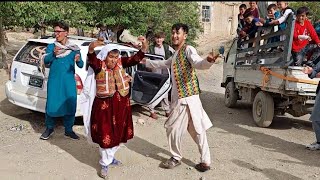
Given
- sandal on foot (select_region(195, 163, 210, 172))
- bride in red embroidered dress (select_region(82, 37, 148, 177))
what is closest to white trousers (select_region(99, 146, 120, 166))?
bride in red embroidered dress (select_region(82, 37, 148, 177))

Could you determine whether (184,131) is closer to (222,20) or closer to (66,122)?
(66,122)

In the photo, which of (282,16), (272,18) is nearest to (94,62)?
(282,16)

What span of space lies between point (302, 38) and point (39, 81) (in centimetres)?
438

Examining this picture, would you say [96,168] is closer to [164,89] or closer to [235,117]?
[164,89]

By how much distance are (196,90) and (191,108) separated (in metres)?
0.22

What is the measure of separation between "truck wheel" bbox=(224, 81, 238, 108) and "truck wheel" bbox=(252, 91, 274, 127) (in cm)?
183

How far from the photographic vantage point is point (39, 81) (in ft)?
19.6

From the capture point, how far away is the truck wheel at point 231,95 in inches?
348

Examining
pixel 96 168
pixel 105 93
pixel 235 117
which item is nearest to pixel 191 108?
pixel 105 93

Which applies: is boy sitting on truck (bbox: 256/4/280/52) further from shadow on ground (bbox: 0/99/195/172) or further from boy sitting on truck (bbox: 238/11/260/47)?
shadow on ground (bbox: 0/99/195/172)

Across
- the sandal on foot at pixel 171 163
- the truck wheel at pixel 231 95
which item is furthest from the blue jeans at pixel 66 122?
the truck wheel at pixel 231 95

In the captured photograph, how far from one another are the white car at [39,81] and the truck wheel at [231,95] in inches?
98.7

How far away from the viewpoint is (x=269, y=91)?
6.55m

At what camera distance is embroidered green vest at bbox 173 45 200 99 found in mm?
4242
